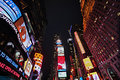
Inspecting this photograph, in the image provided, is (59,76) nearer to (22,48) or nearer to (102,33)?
(22,48)

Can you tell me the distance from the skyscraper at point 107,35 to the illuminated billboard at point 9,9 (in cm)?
4638

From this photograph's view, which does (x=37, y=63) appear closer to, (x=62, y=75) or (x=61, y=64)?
(x=61, y=64)

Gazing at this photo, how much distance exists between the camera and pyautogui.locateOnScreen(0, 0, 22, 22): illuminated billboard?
27.4ft

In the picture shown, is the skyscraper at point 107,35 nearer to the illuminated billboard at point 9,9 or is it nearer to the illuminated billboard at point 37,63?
the illuminated billboard at point 37,63

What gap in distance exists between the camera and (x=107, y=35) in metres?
49.0

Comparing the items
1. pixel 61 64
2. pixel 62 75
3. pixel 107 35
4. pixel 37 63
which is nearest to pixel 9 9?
pixel 61 64

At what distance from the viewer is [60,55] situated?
18.2 metres

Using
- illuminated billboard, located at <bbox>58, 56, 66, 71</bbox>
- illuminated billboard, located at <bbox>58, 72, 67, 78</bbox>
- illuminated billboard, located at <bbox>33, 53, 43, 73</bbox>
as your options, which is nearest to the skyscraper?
illuminated billboard, located at <bbox>58, 56, 66, 71</bbox>

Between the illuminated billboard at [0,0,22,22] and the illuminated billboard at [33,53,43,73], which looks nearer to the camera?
the illuminated billboard at [0,0,22,22]

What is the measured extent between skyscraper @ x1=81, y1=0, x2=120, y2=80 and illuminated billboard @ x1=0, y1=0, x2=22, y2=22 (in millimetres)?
46384

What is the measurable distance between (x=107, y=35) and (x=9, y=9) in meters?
59.1

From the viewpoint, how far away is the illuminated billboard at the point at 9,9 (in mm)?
8346

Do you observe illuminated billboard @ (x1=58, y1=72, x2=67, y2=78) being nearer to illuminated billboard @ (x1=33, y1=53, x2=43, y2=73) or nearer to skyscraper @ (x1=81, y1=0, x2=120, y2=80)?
illuminated billboard @ (x1=33, y1=53, x2=43, y2=73)

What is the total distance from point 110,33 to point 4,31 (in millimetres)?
58580
